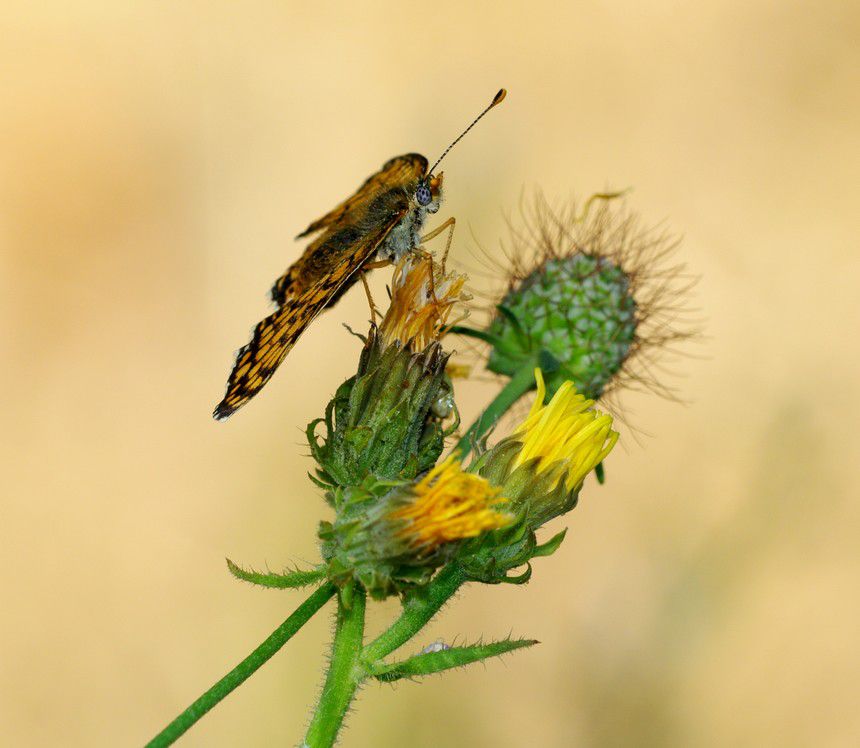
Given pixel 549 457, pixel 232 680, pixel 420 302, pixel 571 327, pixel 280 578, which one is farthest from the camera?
pixel 571 327

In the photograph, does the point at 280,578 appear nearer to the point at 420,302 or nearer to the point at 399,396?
the point at 399,396

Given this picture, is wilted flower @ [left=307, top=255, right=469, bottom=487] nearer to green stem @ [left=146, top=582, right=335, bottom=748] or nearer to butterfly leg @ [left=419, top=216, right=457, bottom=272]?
butterfly leg @ [left=419, top=216, right=457, bottom=272]

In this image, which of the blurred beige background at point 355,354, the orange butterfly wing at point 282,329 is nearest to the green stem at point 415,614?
the orange butterfly wing at point 282,329

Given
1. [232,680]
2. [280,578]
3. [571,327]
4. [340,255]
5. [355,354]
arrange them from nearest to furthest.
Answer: [232,680] → [280,578] → [340,255] → [571,327] → [355,354]

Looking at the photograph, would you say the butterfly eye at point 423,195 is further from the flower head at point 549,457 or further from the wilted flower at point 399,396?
the flower head at point 549,457

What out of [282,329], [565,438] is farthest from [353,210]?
[565,438]

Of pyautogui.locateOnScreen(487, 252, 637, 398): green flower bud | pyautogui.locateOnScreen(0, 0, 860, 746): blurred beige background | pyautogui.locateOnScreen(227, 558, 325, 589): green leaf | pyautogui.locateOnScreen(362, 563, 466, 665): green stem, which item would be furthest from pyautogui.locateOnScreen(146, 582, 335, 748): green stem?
Result: pyautogui.locateOnScreen(0, 0, 860, 746): blurred beige background
